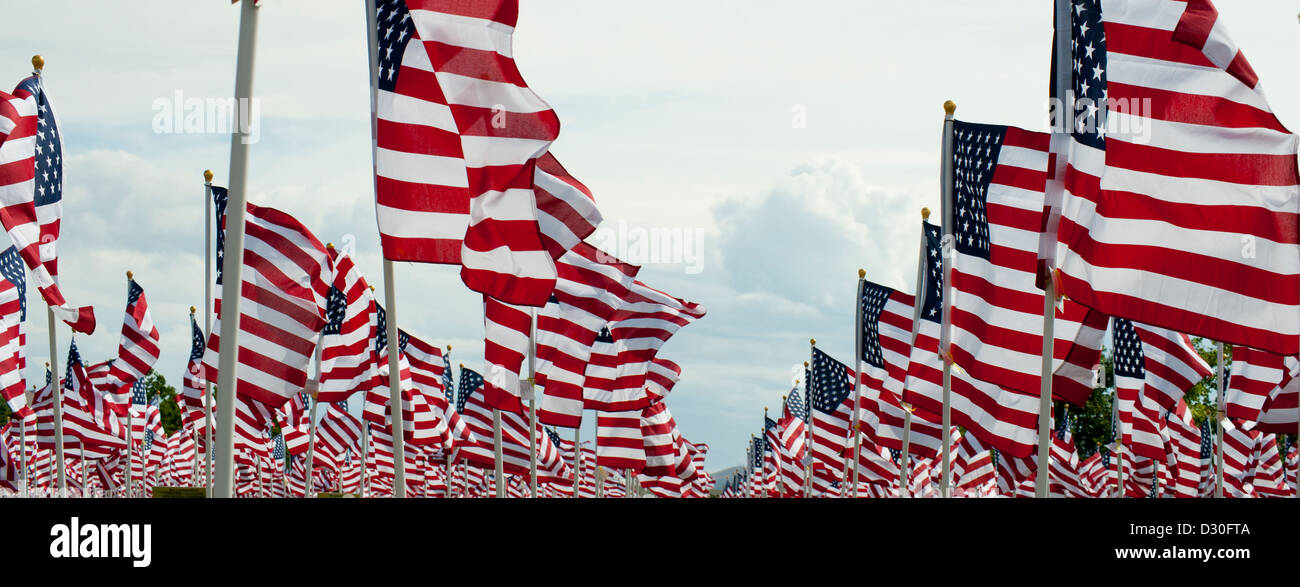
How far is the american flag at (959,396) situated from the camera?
1744 centimetres

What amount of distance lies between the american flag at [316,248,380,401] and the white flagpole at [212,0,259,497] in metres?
13.5

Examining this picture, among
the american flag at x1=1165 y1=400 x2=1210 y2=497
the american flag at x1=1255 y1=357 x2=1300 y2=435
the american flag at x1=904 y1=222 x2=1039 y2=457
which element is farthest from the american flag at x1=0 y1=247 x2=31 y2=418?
the american flag at x1=1165 y1=400 x2=1210 y2=497

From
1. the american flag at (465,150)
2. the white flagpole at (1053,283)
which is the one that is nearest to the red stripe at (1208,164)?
the white flagpole at (1053,283)

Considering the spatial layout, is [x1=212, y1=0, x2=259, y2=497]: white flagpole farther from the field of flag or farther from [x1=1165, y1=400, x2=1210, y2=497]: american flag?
[x1=1165, y1=400, x2=1210, y2=497]: american flag

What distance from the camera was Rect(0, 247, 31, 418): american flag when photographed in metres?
22.0

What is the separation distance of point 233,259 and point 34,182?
32.0ft

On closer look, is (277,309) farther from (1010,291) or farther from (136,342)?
(136,342)

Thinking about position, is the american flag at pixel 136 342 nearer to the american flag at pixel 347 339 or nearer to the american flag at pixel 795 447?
the american flag at pixel 347 339

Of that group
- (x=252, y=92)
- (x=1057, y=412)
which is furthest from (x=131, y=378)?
(x=1057, y=412)

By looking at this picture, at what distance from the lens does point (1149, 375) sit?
26.3 metres

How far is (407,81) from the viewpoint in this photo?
1272 cm
